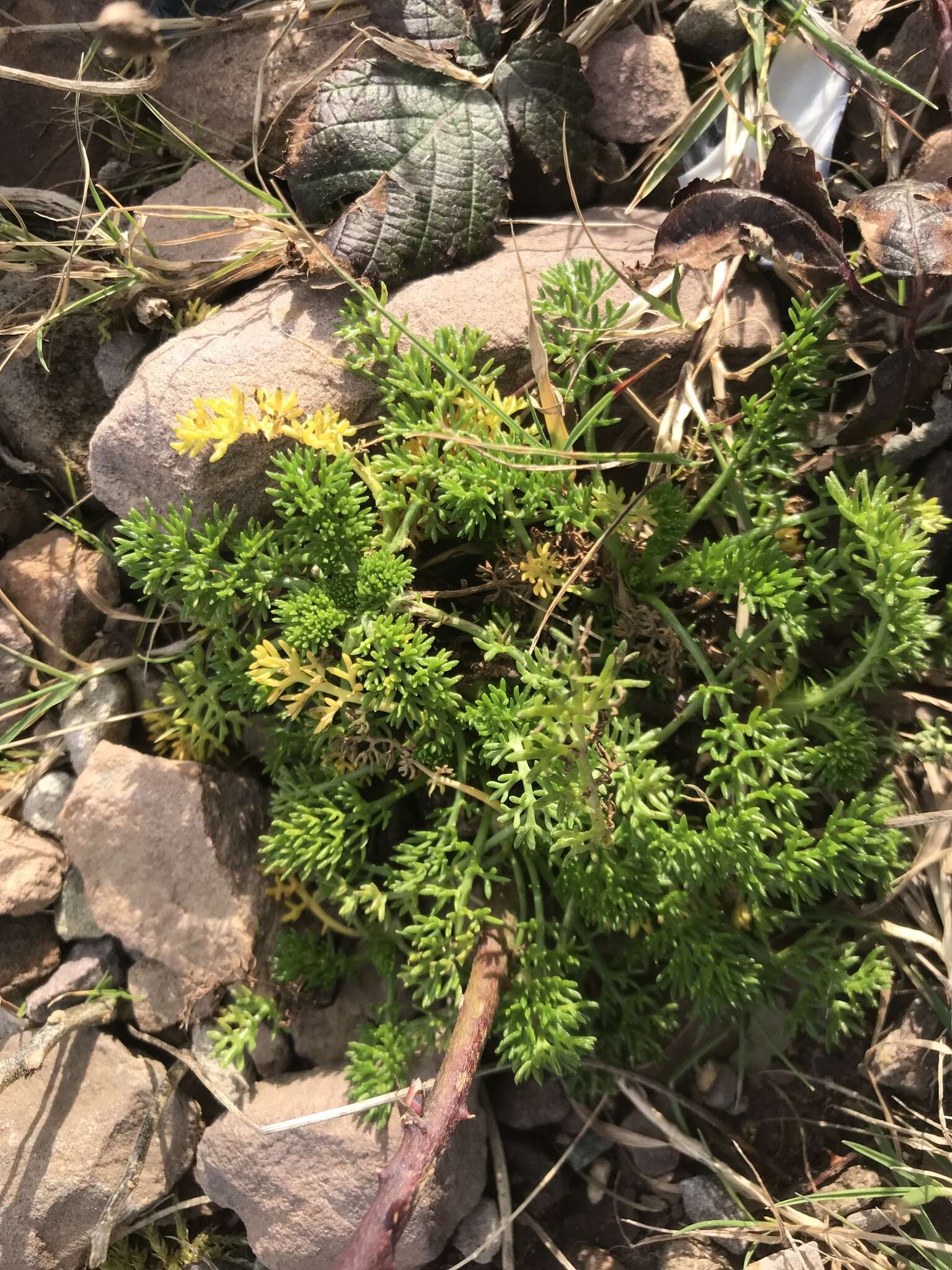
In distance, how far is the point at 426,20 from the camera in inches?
128

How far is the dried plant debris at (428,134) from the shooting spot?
316cm

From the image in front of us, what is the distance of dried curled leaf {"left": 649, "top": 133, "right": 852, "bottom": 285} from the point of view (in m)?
2.71

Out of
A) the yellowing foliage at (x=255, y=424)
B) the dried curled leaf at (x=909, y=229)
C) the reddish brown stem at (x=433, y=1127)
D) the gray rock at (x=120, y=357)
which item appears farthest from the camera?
the gray rock at (x=120, y=357)

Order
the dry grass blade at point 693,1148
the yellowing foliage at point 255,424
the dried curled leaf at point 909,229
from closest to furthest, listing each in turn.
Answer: the dried curled leaf at point 909,229 < the yellowing foliage at point 255,424 < the dry grass blade at point 693,1148

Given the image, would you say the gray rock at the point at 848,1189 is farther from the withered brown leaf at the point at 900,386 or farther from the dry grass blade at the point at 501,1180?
the withered brown leaf at the point at 900,386

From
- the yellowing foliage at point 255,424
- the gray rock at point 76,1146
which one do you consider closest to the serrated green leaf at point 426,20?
the yellowing foliage at point 255,424

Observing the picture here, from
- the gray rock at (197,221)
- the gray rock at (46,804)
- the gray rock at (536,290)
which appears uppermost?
the gray rock at (197,221)

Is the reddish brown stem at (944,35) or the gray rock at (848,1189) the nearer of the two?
the reddish brown stem at (944,35)

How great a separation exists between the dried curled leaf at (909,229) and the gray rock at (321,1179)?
2983 millimetres

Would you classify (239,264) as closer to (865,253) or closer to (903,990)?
(865,253)

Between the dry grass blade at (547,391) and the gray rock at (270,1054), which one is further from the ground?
the dry grass blade at (547,391)

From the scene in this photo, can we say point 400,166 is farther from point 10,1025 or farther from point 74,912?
point 10,1025

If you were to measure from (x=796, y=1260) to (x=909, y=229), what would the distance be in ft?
10.3

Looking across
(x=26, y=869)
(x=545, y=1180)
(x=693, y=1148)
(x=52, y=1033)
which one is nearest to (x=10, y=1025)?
(x=52, y=1033)
